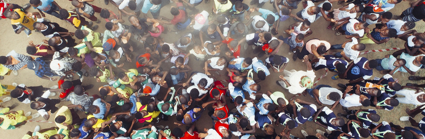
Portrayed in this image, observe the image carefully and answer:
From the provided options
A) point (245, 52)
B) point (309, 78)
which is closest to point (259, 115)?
point (309, 78)

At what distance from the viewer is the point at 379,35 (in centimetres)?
420

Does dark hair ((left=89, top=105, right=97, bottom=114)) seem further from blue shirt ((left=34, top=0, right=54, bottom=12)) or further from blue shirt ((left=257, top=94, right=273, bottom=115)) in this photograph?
blue shirt ((left=257, top=94, right=273, bottom=115))

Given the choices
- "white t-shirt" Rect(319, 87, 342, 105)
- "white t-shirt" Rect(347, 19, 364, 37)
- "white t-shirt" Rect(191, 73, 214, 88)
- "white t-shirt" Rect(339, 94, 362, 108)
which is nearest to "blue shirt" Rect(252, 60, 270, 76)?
"white t-shirt" Rect(191, 73, 214, 88)

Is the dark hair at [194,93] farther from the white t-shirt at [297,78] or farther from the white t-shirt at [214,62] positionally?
the white t-shirt at [297,78]

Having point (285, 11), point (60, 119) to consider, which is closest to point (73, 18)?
point (60, 119)

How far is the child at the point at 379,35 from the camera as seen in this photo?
12.8 feet

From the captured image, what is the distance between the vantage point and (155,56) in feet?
14.5

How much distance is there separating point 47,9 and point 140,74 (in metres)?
2.93

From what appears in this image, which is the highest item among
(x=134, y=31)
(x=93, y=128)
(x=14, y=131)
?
(x=134, y=31)

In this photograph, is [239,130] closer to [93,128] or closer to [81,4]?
[93,128]

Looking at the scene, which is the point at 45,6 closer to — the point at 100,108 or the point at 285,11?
the point at 100,108

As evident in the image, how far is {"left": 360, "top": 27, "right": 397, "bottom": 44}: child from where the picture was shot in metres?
3.89

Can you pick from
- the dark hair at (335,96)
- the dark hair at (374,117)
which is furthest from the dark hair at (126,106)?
the dark hair at (374,117)

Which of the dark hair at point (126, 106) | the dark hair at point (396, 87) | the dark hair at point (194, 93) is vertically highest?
the dark hair at point (396, 87)
